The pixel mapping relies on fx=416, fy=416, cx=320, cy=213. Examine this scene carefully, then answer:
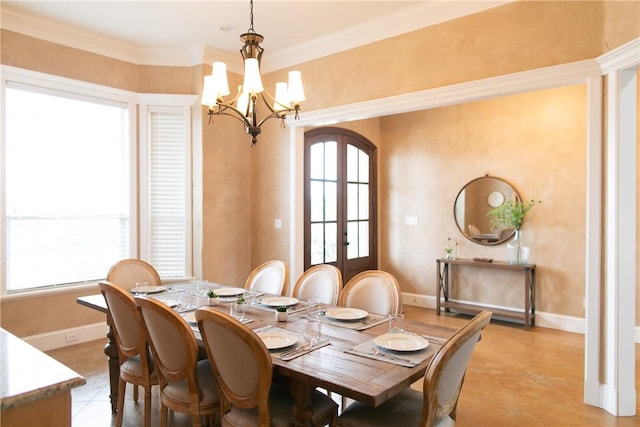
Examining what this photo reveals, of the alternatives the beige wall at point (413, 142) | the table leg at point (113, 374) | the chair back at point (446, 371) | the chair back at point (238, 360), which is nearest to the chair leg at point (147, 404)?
the table leg at point (113, 374)

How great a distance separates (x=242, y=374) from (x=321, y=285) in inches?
58.3

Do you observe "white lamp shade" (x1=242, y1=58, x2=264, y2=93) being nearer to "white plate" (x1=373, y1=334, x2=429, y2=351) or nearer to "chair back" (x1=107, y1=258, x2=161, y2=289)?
"white plate" (x1=373, y1=334, x2=429, y2=351)

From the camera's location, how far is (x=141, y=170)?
15.3 feet

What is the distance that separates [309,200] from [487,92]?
264 cm

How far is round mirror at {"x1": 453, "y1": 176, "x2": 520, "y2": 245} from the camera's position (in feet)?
17.1

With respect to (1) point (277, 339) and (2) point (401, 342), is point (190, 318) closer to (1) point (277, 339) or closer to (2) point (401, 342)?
(1) point (277, 339)

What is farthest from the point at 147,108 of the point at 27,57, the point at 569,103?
the point at 569,103

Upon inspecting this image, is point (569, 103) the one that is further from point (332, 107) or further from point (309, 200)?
point (309, 200)

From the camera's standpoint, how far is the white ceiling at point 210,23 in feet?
11.8

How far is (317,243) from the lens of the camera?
18.2 feet

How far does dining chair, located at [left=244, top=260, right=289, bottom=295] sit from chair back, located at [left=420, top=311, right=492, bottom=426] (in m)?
1.86

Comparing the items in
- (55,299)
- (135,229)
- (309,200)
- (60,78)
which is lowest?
(55,299)

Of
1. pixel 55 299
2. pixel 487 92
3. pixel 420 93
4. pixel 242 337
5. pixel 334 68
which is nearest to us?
pixel 242 337

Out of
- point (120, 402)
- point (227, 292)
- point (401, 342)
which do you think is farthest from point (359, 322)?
point (120, 402)
